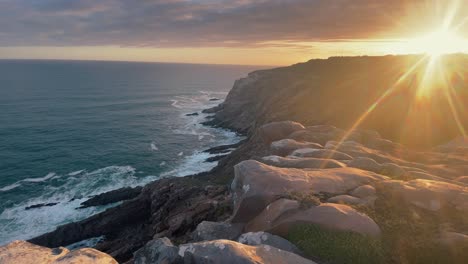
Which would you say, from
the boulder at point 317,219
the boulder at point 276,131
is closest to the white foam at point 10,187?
the boulder at point 276,131

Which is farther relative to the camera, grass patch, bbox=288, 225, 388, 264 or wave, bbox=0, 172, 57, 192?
wave, bbox=0, 172, 57, 192

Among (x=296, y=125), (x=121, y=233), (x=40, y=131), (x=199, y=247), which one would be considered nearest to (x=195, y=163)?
(x=121, y=233)

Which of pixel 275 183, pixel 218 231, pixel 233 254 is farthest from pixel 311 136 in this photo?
pixel 233 254

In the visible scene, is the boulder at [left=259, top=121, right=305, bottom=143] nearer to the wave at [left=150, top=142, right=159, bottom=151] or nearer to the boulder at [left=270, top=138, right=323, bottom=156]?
the boulder at [left=270, top=138, right=323, bottom=156]

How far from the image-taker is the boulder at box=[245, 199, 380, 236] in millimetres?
13977

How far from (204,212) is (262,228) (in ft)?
46.4

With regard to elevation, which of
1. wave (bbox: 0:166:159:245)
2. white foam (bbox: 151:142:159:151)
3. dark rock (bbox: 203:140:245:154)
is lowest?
wave (bbox: 0:166:159:245)

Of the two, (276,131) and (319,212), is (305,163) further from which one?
(276,131)

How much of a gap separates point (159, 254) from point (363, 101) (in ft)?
239

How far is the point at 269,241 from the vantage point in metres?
13.5

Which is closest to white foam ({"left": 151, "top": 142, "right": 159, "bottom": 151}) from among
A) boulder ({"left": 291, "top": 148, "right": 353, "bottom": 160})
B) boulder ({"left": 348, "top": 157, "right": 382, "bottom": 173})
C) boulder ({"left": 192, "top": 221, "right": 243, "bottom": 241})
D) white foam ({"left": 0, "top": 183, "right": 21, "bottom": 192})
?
white foam ({"left": 0, "top": 183, "right": 21, "bottom": 192})

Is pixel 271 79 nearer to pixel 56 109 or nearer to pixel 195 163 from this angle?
pixel 195 163

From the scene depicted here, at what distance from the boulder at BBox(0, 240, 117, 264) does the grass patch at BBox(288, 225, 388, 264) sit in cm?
758

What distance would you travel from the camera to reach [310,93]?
84.9m
